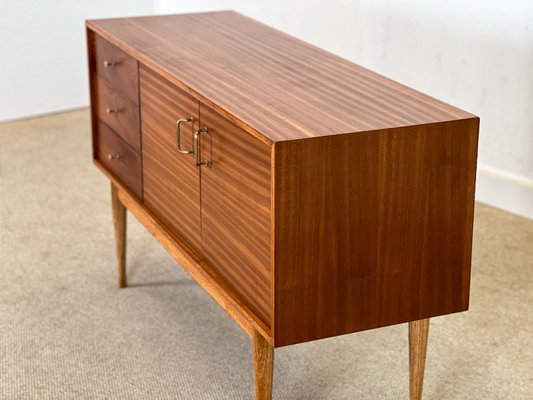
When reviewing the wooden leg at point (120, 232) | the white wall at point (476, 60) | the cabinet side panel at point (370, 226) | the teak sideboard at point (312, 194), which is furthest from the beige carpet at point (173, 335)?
the cabinet side panel at point (370, 226)

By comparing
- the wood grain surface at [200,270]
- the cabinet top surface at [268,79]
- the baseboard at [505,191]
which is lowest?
the baseboard at [505,191]

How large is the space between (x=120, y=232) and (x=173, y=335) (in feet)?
1.53

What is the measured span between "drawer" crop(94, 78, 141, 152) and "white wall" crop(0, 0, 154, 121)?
223cm

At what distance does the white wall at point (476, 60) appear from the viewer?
3.79 meters

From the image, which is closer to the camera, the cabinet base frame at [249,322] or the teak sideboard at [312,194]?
the teak sideboard at [312,194]

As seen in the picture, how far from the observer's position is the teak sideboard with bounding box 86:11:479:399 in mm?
2004

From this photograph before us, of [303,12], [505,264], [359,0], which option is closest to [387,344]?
[505,264]

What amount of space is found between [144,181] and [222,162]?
0.66 metres

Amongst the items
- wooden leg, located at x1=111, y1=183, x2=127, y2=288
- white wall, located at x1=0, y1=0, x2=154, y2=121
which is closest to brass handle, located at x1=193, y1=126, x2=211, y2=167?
wooden leg, located at x1=111, y1=183, x2=127, y2=288

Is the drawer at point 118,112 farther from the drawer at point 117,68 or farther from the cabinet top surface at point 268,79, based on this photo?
the cabinet top surface at point 268,79

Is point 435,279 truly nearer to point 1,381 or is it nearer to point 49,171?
point 1,381

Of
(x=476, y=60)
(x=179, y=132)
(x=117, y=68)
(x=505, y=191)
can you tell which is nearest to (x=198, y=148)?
(x=179, y=132)

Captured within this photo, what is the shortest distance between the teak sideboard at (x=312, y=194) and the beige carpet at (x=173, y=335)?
1.11ft

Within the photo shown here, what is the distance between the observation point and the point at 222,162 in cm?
225
